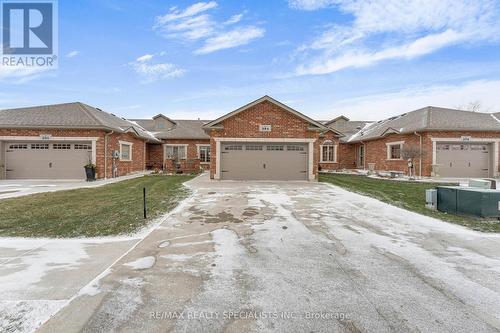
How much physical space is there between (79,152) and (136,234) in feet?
46.9

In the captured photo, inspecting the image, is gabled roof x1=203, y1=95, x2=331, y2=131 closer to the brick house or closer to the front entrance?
the brick house

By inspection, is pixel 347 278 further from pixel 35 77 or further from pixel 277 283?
pixel 35 77

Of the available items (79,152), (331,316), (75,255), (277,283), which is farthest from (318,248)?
(79,152)

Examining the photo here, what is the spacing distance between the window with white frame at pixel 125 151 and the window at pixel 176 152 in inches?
179

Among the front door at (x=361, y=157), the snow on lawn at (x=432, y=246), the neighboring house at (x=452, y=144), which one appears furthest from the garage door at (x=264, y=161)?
the front door at (x=361, y=157)

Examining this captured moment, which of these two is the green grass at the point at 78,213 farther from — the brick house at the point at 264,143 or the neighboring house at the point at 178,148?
the neighboring house at the point at 178,148

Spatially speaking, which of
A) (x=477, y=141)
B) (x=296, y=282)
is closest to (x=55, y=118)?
(x=296, y=282)

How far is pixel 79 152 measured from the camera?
16438mm

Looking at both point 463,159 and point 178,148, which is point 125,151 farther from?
point 463,159

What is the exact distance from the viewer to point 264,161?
51.3ft

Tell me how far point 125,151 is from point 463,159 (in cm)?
2554

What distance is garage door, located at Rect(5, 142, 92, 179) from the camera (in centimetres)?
1639

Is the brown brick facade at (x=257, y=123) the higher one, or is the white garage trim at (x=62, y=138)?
the brown brick facade at (x=257, y=123)

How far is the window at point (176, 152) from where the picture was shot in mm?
24498
